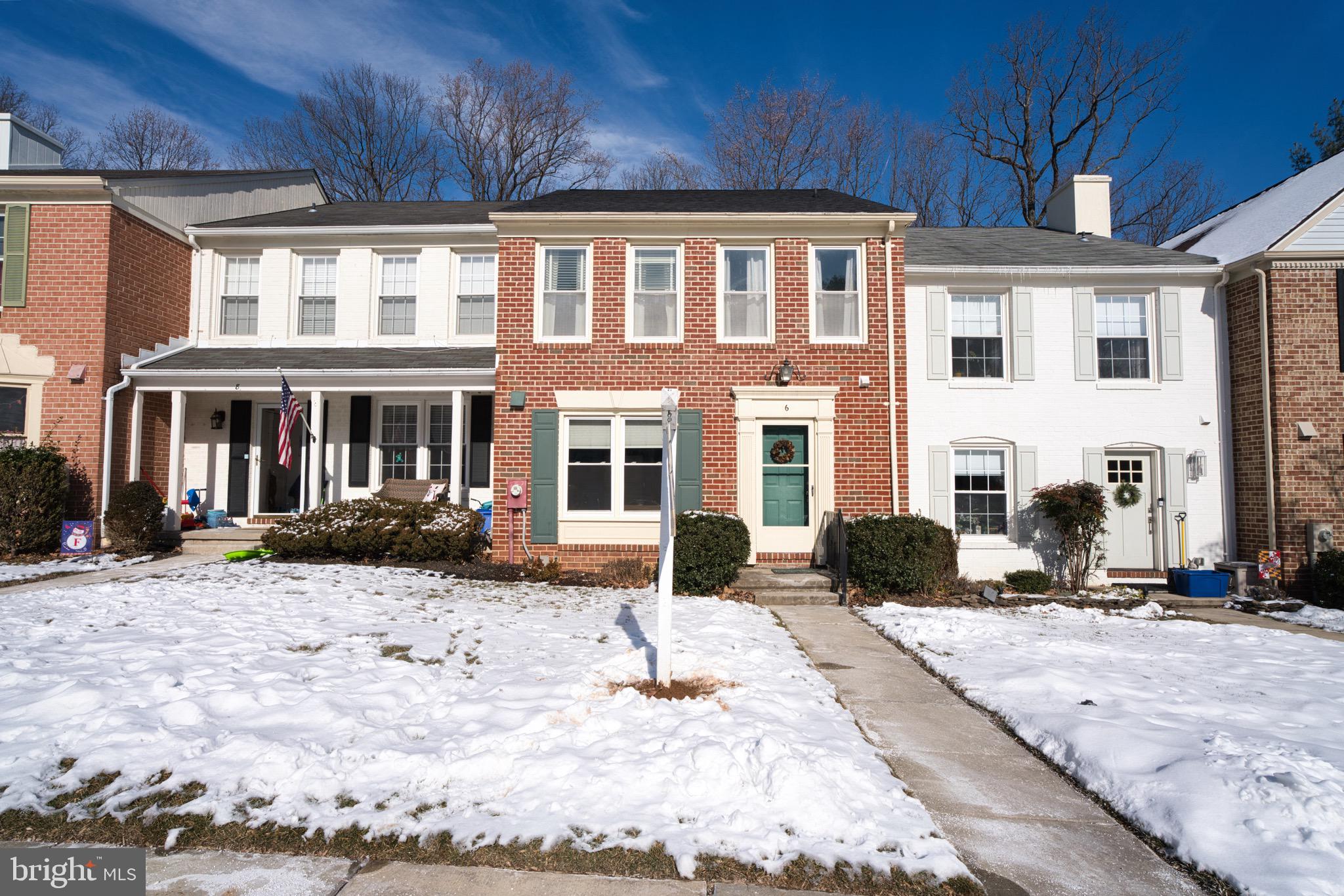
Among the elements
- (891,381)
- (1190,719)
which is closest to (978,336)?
(891,381)

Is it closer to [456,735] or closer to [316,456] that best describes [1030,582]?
Answer: [456,735]

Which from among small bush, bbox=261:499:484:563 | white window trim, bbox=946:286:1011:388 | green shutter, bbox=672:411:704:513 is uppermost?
white window trim, bbox=946:286:1011:388

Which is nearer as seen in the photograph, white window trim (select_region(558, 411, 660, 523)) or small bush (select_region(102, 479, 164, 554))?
white window trim (select_region(558, 411, 660, 523))

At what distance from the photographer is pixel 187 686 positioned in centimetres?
446

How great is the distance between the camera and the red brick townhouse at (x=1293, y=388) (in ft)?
34.8

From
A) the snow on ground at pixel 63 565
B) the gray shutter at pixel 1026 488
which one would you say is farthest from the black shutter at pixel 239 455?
the gray shutter at pixel 1026 488

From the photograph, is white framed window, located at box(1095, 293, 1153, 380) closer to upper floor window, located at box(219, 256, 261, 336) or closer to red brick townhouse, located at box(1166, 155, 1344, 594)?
red brick townhouse, located at box(1166, 155, 1344, 594)

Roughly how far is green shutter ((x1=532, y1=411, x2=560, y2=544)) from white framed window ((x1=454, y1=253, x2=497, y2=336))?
341cm

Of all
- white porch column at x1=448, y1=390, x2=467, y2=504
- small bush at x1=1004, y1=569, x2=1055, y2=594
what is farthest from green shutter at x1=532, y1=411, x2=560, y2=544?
small bush at x1=1004, y1=569, x2=1055, y2=594

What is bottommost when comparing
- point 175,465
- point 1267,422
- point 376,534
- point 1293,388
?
point 376,534

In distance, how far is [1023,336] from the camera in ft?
37.9

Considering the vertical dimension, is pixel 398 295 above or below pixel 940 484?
above

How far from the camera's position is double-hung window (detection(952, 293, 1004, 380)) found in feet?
38.4

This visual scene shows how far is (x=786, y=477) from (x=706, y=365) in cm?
218
